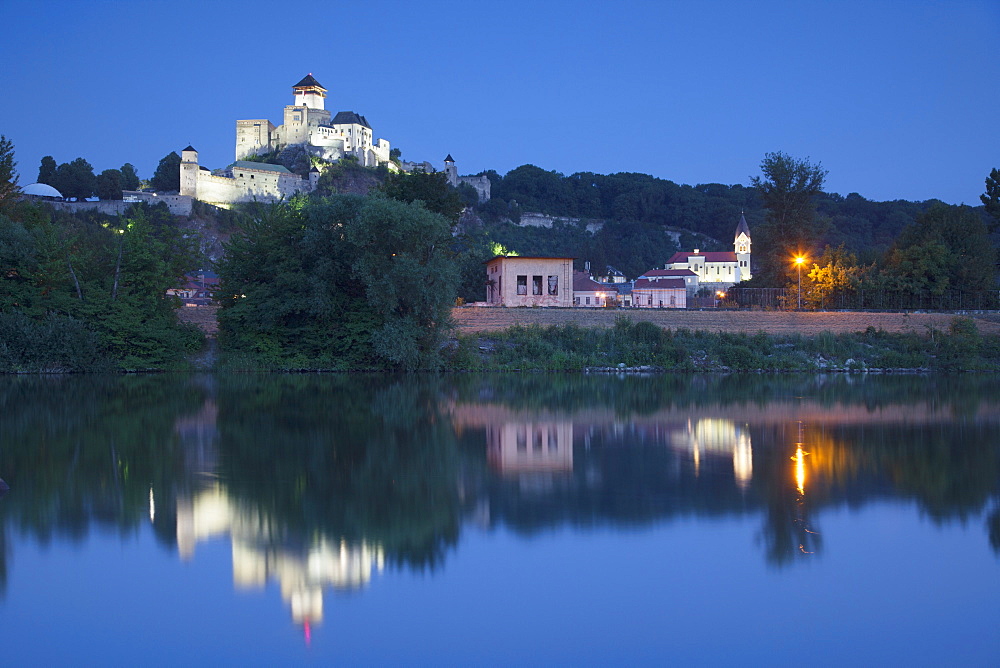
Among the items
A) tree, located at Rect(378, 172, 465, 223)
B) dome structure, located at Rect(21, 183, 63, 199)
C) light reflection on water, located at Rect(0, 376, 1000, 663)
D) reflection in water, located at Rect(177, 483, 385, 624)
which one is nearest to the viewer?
light reflection on water, located at Rect(0, 376, 1000, 663)

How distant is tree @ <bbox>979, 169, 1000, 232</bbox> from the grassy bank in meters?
13.0

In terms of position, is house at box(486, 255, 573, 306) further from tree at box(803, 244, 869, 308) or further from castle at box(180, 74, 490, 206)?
castle at box(180, 74, 490, 206)

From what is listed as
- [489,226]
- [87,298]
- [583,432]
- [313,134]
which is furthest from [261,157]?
[583,432]

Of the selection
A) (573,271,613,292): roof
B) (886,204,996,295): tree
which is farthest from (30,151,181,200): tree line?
(886,204,996,295): tree

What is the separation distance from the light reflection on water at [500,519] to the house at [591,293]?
44.9 meters

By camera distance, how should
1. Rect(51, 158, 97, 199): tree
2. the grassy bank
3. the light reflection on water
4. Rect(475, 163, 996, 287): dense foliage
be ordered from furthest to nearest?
Rect(475, 163, 996, 287): dense foliage, Rect(51, 158, 97, 199): tree, the grassy bank, the light reflection on water

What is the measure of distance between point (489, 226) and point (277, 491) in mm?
108592

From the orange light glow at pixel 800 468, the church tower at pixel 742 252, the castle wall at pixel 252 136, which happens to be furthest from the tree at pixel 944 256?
the castle wall at pixel 252 136

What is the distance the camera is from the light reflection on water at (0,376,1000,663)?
5.96 m

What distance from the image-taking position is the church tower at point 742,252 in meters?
99.9

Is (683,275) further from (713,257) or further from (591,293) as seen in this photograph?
(591,293)

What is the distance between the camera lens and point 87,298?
28656 millimetres

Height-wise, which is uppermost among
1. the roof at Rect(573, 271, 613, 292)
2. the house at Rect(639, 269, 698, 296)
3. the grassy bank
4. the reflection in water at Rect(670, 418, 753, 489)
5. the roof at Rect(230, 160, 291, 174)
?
the roof at Rect(230, 160, 291, 174)

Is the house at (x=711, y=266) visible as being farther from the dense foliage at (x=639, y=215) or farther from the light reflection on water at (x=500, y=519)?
the light reflection on water at (x=500, y=519)
